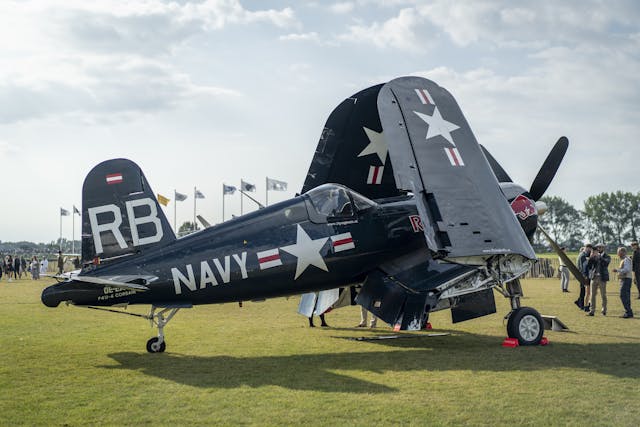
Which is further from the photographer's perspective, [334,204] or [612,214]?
[612,214]

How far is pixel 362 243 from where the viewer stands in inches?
394

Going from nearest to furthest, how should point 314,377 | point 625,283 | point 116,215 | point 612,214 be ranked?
point 314,377 → point 116,215 → point 625,283 → point 612,214

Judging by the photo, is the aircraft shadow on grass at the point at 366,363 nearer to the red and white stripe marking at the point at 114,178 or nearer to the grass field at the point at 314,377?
the grass field at the point at 314,377

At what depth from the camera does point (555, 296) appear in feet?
71.5

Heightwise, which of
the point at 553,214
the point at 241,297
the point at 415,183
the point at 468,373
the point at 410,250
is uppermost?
the point at 553,214

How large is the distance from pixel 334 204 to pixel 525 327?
3.72 m

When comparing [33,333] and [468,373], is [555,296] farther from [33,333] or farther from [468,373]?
[33,333]

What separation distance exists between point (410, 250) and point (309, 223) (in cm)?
186

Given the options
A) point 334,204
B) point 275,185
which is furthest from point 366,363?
point 275,185

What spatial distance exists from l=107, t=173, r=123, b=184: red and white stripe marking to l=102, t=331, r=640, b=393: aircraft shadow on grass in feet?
8.84

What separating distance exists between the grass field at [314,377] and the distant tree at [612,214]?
127981 millimetres

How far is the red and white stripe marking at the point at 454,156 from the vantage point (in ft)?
31.7

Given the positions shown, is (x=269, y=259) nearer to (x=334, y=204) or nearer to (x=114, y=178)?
(x=334, y=204)

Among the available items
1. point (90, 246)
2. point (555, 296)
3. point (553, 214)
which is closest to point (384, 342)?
point (90, 246)
